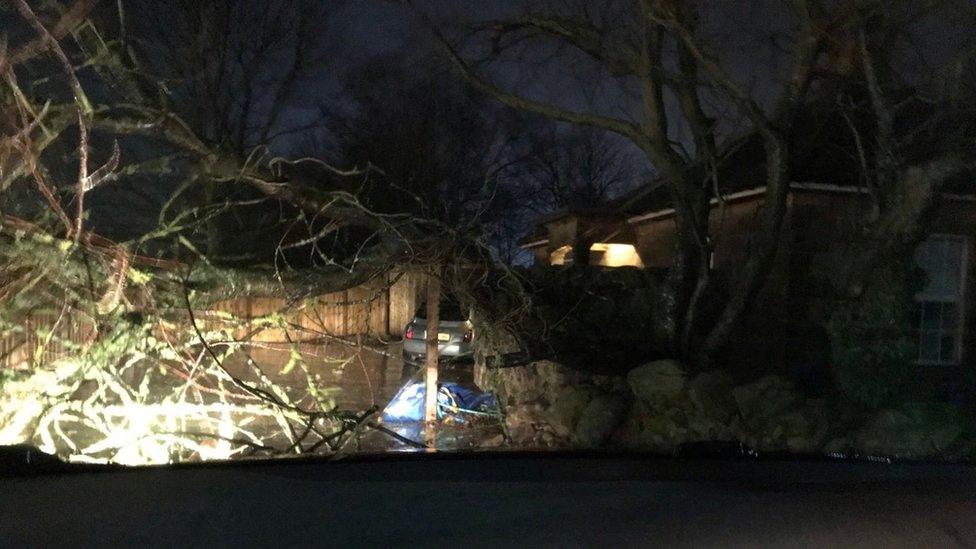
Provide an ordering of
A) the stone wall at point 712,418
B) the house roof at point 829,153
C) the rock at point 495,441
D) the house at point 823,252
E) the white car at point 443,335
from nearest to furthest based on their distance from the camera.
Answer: the stone wall at point 712,418 < the rock at point 495,441 < the house roof at point 829,153 < the house at point 823,252 < the white car at point 443,335

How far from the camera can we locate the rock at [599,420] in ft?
29.7

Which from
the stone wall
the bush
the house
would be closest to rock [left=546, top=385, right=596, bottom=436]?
the stone wall

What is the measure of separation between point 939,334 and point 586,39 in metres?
6.57

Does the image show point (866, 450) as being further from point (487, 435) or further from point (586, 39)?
point (586, 39)

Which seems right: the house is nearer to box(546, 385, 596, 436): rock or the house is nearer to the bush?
the bush

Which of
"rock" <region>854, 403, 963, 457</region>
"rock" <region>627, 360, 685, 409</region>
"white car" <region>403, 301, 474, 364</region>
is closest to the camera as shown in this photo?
"rock" <region>854, 403, 963, 457</region>

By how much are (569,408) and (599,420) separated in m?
0.47

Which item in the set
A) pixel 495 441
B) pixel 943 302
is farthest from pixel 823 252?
pixel 495 441

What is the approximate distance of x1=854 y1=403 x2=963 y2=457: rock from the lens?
7.88m

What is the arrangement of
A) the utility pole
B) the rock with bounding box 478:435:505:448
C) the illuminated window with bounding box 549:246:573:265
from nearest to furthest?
the utility pole < the rock with bounding box 478:435:505:448 < the illuminated window with bounding box 549:246:573:265

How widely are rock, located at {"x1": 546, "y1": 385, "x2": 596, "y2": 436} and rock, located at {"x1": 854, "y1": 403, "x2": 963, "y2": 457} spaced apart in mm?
2713

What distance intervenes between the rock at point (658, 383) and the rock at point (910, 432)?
169cm

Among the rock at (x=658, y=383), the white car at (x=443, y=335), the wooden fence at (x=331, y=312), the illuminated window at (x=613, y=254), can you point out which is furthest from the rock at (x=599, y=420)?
the illuminated window at (x=613, y=254)

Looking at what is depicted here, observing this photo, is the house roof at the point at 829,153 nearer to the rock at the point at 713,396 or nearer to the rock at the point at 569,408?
the rock at the point at 713,396
